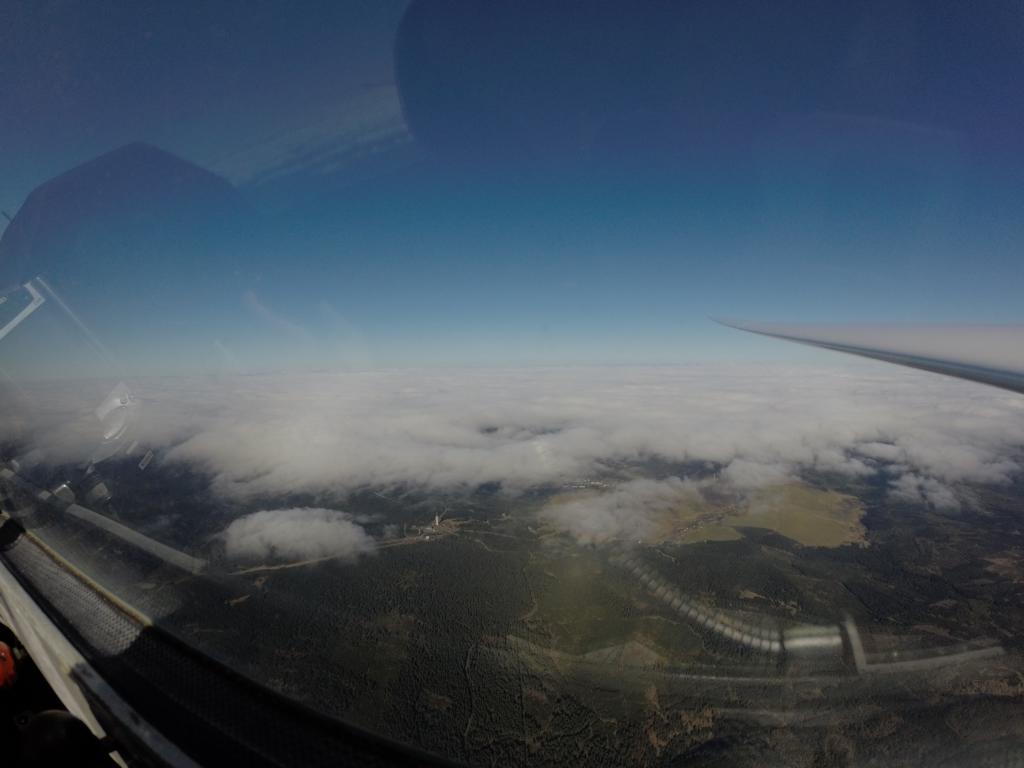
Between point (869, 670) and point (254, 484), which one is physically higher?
point (254, 484)

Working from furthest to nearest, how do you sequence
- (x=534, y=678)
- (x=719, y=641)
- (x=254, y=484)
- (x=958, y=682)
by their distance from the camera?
(x=254, y=484), (x=719, y=641), (x=534, y=678), (x=958, y=682)

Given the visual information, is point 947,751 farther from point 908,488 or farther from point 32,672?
point 908,488

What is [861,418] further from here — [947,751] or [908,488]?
[947,751]

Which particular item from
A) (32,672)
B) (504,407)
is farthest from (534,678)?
(504,407)

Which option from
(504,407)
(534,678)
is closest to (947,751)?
(534,678)

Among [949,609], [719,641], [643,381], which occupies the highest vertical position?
[643,381]

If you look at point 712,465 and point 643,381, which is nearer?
point 712,465

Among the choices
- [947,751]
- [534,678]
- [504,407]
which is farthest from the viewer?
[504,407]
